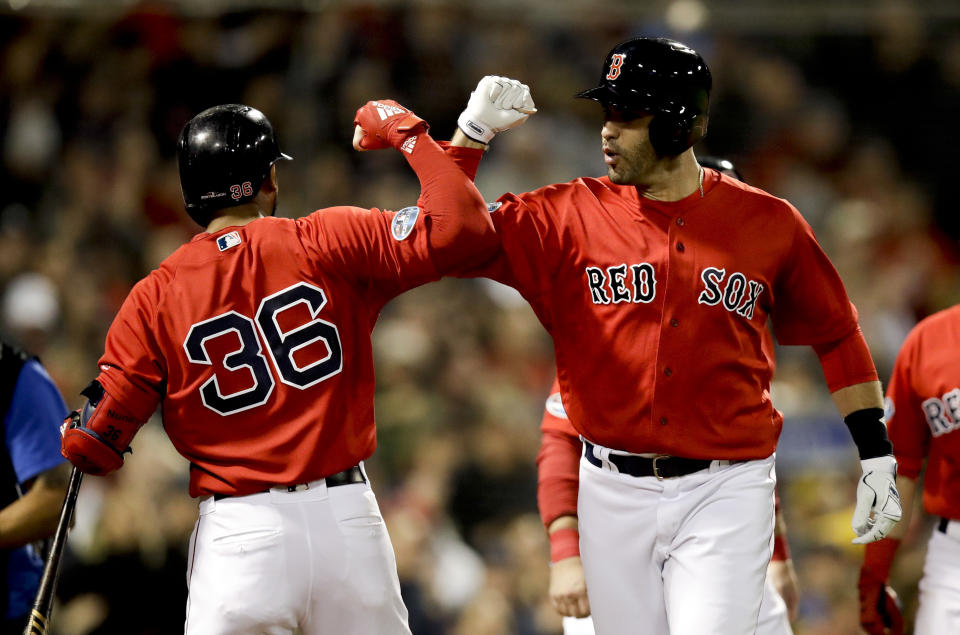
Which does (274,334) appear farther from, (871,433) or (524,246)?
(871,433)

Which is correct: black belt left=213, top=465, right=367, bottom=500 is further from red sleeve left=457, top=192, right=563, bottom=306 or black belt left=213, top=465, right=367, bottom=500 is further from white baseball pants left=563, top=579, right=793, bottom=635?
white baseball pants left=563, top=579, right=793, bottom=635

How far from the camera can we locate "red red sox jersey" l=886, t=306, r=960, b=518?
13.2 ft

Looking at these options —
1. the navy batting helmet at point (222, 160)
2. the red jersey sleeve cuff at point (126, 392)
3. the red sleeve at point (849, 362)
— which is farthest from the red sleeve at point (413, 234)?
the red sleeve at point (849, 362)

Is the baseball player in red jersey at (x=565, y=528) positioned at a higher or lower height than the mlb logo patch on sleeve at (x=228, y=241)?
lower

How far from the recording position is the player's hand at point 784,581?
4156 mm

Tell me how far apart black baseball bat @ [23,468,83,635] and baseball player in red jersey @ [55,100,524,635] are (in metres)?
0.17

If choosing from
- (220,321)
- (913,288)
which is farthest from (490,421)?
(220,321)

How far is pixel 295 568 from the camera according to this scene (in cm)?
313

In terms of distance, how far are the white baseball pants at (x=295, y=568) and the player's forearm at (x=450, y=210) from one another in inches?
29.0

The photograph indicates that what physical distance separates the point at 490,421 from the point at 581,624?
3.39 metres

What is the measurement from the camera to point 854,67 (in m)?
9.53

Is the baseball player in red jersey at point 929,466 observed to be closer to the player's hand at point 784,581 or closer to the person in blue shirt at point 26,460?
the player's hand at point 784,581

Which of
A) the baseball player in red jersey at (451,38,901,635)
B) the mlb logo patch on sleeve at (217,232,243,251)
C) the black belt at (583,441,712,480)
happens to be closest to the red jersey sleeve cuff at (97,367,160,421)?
the mlb logo patch on sleeve at (217,232,243,251)

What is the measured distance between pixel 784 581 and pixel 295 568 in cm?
195
